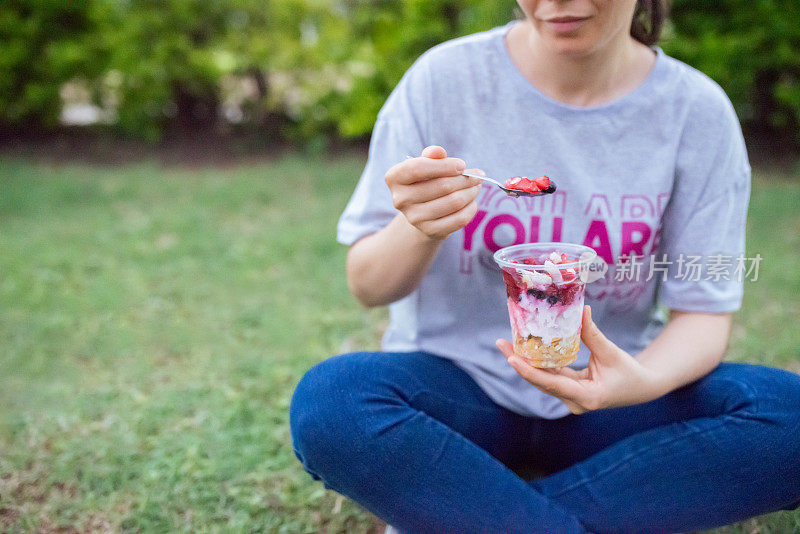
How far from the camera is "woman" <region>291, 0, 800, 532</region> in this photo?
1426 mm

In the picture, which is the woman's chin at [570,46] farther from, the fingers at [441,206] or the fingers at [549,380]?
the fingers at [549,380]

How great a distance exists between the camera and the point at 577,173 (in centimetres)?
158

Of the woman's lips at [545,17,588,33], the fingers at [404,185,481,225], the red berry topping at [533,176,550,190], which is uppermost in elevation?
the woman's lips at [545,17,588,33]

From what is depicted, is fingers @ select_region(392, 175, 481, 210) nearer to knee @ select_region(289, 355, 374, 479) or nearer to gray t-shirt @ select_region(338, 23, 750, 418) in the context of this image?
gray t-shirt @ select_region(338, 23, 750, 418)

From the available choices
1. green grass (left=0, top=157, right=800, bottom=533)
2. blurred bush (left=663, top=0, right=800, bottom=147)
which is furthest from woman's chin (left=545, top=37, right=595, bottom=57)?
blurred bush (left=663, top=0, right=800, bottom=147)

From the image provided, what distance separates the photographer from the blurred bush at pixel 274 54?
4.84 meters

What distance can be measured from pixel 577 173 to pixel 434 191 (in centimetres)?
46

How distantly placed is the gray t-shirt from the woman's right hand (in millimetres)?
275

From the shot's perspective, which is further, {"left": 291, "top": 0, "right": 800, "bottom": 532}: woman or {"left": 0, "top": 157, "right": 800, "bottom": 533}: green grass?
{"left": 0, "top": 157, "right": 800, "bottom": 533}: green grass

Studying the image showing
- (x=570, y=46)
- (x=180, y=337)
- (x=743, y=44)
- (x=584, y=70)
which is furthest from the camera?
(x=743, y=44)

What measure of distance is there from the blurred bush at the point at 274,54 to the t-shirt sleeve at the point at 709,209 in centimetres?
337

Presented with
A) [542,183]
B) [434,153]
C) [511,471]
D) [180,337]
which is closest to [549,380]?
[511,471]

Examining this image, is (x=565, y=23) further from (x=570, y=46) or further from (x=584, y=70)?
(x=584, y=70)

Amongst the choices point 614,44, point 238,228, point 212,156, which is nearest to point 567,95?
point 614,44
